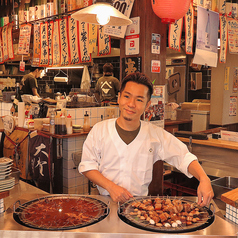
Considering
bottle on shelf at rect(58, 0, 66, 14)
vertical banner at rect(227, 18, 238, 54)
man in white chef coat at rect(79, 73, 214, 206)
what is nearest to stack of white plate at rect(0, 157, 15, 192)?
man in white chef coat at rect(79, 73, 214, 206)

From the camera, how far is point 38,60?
6.16 m

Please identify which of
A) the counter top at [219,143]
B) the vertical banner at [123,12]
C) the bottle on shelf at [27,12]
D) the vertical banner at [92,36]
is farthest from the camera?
the bottle on shelf at [27,12]

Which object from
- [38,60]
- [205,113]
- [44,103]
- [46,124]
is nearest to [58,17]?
[38,60]

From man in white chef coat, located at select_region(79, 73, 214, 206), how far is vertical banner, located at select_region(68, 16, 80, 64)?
2.81 meters

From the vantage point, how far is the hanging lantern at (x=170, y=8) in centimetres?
337

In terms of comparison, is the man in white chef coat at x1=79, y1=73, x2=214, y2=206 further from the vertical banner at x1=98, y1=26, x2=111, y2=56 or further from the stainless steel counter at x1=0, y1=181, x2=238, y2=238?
the vertical banner at x1=98, y1=26, x2=111, y2=56

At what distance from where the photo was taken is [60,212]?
1949mm

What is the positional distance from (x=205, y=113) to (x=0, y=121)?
5.02m

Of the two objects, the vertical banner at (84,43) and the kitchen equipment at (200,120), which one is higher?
the vertical banner at (84,43)

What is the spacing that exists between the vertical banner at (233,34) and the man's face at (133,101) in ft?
11.5

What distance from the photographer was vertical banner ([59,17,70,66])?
17.6 ft

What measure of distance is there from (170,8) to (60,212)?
2.55m

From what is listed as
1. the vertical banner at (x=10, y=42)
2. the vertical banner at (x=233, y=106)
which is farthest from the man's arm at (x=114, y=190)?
the vertical banner at (x=233, y=106)

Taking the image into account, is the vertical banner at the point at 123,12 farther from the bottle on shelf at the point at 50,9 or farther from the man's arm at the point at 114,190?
the bottle on shelf at the point at 50,9
